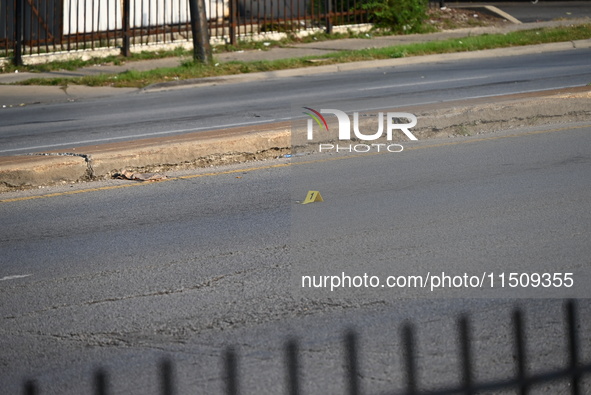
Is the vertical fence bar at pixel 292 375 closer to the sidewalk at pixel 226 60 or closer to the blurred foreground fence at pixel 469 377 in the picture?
the blurred foreground fence at pixel 469 377

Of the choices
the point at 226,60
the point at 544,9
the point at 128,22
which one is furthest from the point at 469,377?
the point at 544,9

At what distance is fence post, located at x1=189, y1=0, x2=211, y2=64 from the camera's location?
1995 cm

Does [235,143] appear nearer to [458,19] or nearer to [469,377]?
[469,377]

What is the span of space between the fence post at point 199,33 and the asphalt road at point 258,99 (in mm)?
2420

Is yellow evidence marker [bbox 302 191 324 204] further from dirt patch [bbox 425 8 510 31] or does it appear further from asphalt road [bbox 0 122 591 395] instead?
dirt patch [bbox 425 8 510 31]

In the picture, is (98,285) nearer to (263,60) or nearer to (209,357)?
(209,357)

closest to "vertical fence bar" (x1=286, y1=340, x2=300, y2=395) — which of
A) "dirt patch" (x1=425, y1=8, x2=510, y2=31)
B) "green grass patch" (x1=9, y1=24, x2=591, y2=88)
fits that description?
"green grass patch" (x1=9, y1=24, x2=591, y2=88)

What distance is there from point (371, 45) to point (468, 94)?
Answer: 9.38 metres

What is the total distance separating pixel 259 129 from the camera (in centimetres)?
1025

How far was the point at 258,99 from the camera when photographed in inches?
596

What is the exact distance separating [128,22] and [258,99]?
7.80 meters

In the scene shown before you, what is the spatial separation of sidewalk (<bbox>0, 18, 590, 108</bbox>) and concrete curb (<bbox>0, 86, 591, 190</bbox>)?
767cm

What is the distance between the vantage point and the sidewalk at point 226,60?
56.4 ft

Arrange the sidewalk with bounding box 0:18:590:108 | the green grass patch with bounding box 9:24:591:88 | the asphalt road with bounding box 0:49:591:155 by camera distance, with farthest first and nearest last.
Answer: the green grass patch with bounding box 9:24:591:88 < the sidewalk with bounding box 0:18:590:108 < the asphalt road with bounding box 0:49:591:155
